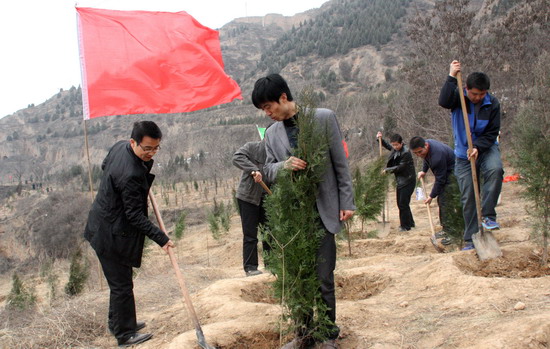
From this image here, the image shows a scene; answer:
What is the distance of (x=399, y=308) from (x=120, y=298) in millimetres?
2380

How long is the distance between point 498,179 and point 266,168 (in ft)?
8.91

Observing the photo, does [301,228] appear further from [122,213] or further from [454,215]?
[454,215]

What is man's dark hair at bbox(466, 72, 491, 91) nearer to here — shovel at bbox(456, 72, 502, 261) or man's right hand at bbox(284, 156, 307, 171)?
shovel at bbox(456, 72, 502, 261)

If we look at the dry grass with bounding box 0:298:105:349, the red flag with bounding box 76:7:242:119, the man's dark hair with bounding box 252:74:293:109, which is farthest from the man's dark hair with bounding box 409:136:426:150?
the dry grass with bounding box 0:298:105:349

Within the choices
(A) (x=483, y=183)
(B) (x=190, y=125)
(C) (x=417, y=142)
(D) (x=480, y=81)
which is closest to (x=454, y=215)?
(A) (x=483, y=183)

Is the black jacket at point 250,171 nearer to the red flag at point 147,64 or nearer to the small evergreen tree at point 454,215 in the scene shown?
the red flag at point 147,64

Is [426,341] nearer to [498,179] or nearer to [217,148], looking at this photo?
[498,179]

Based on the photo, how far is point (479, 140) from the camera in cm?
462

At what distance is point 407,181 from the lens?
8.65 meters

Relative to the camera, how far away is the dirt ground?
9.94 ft

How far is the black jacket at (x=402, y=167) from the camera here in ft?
28.1

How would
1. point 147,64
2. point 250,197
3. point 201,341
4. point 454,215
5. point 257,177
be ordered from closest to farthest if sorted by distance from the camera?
point 201,341 → point 257,177 → point 454,215 → point 250,197 → point 147,64

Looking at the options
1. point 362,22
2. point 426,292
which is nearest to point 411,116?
point 426,292

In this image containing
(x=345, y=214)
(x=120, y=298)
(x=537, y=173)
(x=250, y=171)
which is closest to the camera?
(x=345, y=214)
